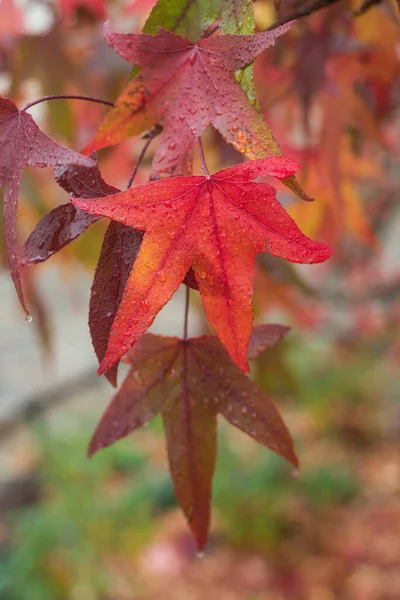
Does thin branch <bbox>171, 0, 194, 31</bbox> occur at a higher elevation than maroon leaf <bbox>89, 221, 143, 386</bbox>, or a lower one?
higher

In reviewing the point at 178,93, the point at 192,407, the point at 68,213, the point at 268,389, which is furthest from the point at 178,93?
the point at 268,389

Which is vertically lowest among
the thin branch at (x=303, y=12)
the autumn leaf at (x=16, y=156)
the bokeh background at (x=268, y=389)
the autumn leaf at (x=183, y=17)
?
the bokeh background at (x=268, y=389)

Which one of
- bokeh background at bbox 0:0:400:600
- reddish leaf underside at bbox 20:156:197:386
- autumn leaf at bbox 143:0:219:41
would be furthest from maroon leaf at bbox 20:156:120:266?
bokeh background at bbox 0:0:400:600

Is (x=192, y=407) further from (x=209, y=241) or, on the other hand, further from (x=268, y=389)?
(x=268, y=389)

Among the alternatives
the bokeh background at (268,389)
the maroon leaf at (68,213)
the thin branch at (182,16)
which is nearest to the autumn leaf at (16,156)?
the maroon leaf at (68,213)

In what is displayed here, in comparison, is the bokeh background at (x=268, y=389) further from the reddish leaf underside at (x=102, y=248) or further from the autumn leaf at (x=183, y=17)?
the reddish leaf underside at (x=102, y=248)

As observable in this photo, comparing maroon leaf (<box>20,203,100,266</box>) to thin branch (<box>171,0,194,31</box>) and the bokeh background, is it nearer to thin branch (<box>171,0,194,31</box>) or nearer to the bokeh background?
thin branch (<box>171,0,194,31</box>)

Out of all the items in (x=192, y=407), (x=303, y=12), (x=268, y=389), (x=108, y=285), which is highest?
(x=303, y=12)
